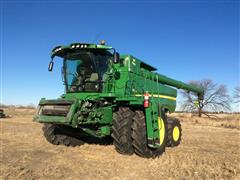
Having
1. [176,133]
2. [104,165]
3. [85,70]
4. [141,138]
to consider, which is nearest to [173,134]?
[176,133]

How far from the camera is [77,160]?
625cm

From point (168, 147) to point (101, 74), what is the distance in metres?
3.52

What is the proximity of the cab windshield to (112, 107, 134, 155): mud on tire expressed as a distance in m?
1.20

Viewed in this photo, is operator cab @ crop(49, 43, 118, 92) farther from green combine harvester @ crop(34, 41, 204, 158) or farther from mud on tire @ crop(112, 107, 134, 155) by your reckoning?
mud on tire @ crop(112, 107, 134, 155)

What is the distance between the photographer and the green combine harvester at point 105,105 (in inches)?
263

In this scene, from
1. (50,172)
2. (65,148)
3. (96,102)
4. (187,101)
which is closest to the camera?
(50,172)

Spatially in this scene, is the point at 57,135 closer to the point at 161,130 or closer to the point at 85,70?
the point at 85,70

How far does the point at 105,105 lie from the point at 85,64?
1.40 metres

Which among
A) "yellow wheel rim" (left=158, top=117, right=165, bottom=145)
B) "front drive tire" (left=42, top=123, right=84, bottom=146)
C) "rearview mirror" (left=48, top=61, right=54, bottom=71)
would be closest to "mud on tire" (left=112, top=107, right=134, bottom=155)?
"yellow wheel rim" (left=158, top=117, right=165, bottom=145)

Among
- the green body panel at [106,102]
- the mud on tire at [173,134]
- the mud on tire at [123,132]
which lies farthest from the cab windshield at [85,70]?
the mud on tire at [173,134]

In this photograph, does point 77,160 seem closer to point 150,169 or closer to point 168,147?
point 150,169

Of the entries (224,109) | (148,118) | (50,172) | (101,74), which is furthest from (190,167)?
(224,109)

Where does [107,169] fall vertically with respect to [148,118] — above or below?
below

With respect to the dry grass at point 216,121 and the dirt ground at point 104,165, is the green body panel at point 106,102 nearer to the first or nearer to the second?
the dirt ground at point 104,165
